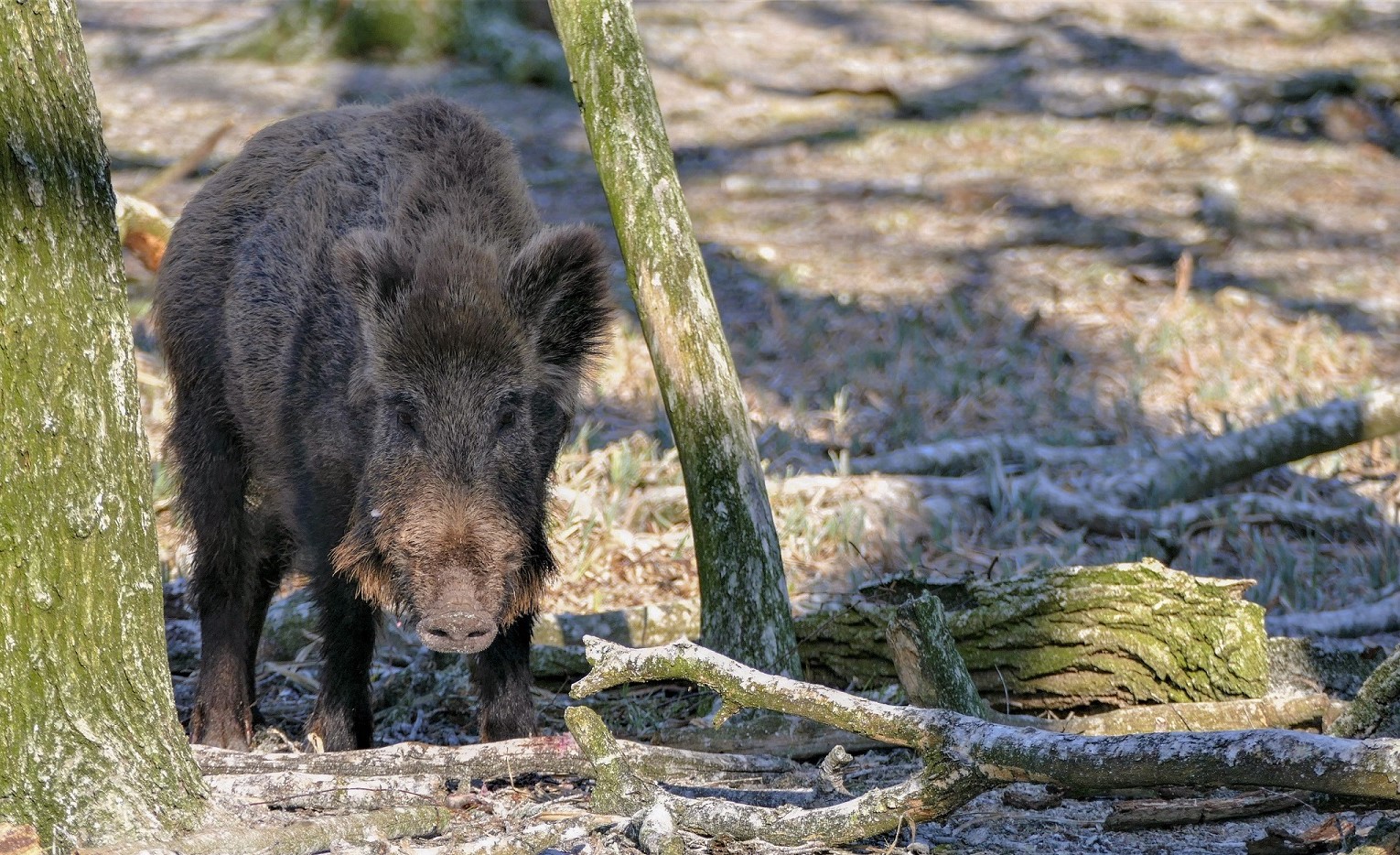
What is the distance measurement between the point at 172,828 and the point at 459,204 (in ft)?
8.02

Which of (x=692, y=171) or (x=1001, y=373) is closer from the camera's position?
(x=1001, y=373)

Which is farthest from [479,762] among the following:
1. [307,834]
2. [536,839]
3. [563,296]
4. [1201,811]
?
[1201,811]

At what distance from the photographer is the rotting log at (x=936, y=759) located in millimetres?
2619

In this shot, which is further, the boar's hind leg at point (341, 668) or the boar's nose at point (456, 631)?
the boar's hind leg at point (341, 668)

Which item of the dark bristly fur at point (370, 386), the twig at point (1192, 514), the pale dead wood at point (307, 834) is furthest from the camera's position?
the twig at point (1192, 514)

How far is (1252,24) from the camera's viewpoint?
16.8 meters

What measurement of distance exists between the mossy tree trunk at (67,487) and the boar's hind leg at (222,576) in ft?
6.37

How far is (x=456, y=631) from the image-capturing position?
3.58 metres


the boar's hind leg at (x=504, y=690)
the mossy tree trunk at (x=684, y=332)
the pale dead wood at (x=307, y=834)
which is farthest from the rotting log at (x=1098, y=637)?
the pale dead wood at (x=307, y=834)

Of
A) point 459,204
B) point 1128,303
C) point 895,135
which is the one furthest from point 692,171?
point 459,204

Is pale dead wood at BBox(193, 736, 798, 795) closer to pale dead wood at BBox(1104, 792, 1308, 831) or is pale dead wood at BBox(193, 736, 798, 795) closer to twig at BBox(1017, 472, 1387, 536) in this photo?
pale dead wood at BBox(1104, 792, 1308, 831)

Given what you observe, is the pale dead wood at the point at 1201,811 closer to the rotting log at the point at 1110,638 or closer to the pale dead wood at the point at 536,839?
the rotting log at the point at 1110,638

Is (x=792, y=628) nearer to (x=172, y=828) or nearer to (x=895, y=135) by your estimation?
(x=172, y=828)

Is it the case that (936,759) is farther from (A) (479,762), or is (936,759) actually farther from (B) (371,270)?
(B) (371,270)
